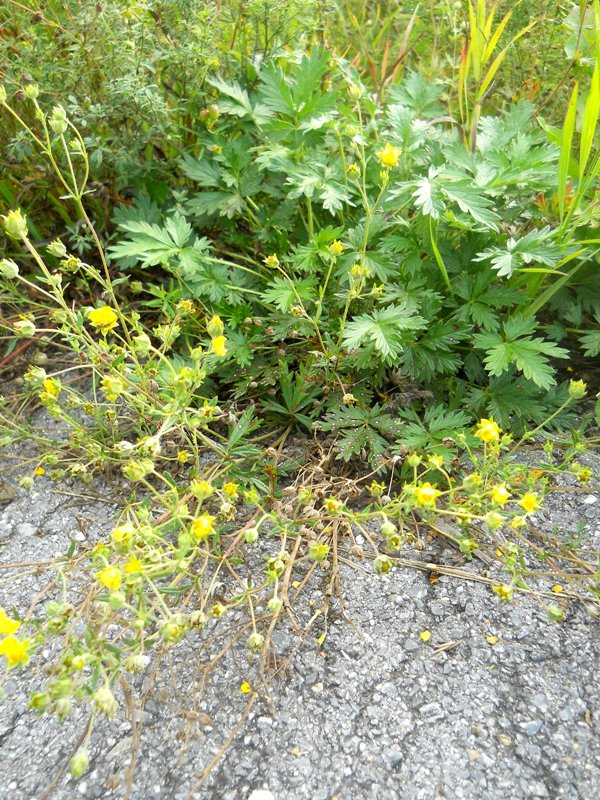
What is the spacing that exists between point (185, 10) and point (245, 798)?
79.1 inches

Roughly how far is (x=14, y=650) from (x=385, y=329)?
3.32 ft

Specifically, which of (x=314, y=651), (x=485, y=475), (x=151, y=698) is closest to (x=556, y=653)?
(x=485, y=475)

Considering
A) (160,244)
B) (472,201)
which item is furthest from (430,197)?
(160,244)

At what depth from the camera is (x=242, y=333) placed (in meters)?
1.78

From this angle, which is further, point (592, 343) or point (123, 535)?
point (592, 343)

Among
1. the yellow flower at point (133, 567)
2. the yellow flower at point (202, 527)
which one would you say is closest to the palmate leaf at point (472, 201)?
the yellow flower at point (202, 527)

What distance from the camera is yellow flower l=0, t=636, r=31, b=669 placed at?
100cm

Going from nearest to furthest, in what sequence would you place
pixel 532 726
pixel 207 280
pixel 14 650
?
pixel 14 650 < pixel 532 726 < pixel 207 280

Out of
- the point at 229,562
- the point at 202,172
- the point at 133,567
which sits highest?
the point at 202,172

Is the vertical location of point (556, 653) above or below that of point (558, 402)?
below

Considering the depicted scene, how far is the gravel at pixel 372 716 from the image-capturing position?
1.10 metres

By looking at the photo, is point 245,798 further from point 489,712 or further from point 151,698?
point 489,712

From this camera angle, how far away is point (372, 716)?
1.19 m

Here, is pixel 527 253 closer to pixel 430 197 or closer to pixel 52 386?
pixel 430 197
